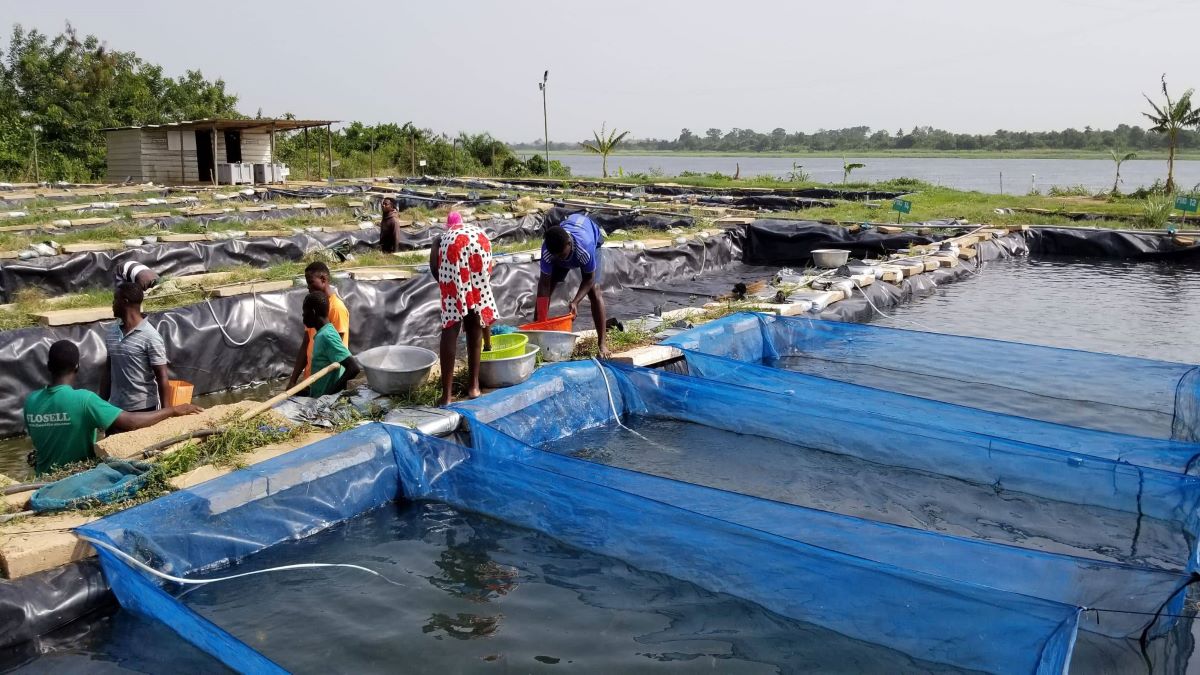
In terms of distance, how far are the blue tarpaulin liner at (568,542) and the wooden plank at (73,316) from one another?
309cm

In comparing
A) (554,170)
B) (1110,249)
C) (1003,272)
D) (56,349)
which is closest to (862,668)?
(56,349)

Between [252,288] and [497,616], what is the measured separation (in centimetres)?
Answer: 485

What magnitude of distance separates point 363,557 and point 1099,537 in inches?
136

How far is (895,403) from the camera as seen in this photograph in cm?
511

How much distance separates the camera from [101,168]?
26500 millimetres

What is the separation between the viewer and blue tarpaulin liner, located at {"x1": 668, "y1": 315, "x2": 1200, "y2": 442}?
5551 mm

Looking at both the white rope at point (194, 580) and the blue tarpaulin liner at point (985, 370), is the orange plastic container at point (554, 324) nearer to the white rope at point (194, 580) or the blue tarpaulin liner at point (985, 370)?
the blue tarpaulin liner at point (985, 370)

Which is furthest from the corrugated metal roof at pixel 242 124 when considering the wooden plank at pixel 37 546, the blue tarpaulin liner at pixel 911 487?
the wooden plank at pixel 37 546

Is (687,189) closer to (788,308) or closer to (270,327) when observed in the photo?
(788,308)

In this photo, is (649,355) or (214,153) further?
(214,153)

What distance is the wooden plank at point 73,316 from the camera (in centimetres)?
606

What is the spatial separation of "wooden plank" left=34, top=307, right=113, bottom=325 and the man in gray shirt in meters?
1.74

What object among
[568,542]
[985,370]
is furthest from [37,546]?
[985,370]

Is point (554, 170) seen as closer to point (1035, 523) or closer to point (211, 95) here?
point (211, 95)
